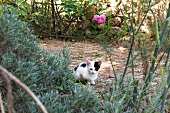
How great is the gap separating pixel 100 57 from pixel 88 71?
173 cm

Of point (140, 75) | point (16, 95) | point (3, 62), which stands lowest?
point (140, 75)

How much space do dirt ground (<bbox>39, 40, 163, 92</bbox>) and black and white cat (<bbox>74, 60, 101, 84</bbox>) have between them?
4.8 inches

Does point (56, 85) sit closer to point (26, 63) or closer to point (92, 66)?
point (26, 63)

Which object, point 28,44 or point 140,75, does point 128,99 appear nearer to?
point 28,44

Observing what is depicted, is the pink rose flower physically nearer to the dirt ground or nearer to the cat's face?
the dirt ground

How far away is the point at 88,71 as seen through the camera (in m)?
3.84

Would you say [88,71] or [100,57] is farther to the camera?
[100,57]

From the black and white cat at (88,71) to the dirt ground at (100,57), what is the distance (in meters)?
0.12

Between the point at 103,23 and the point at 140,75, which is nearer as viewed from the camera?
the point at 140,75

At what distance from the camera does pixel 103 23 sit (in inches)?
277

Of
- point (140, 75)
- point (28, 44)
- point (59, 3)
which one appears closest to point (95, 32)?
point (59, 3)

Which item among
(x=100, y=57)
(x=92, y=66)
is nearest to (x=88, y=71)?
(x=92, y=66)

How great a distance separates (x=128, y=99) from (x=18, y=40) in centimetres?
90

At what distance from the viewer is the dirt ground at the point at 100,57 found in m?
4.23
